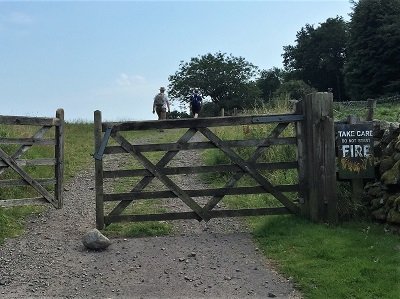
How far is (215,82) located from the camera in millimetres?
81750

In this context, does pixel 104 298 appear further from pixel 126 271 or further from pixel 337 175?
pixel 337 175

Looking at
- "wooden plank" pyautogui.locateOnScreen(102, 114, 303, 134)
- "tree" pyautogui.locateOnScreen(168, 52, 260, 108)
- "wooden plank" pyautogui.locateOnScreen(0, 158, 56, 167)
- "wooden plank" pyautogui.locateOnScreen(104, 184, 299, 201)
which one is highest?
"tree" pyautogui.locateOnScreen(168, 52, 260, 108)

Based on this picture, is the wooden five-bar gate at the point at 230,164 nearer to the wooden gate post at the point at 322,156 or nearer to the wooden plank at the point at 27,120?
the wooden gate post at the point at 322,156

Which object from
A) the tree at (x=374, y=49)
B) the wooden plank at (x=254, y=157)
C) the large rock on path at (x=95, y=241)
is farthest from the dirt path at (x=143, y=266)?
the tree at (x=374, y=49)

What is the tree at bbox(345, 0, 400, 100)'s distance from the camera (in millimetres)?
53181

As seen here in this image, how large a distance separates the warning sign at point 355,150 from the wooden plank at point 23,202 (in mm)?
5731

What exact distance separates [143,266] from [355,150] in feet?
13.5

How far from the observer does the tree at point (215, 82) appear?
80.5m

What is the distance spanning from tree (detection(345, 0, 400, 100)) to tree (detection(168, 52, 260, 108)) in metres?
23.2

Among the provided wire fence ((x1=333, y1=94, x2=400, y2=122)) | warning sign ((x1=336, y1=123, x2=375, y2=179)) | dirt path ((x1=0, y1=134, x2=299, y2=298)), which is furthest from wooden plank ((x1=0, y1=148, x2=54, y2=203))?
wire fence ((x1=333, y1=94, x2=400, y2=122))

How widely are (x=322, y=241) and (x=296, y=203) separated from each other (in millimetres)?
1698

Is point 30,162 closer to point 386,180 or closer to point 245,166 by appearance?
point 245,166

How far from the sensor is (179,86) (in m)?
81.4

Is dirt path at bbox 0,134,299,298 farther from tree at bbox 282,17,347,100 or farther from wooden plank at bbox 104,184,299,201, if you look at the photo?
tree at bbox 282,17,347,100
